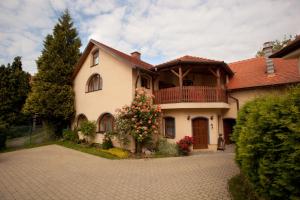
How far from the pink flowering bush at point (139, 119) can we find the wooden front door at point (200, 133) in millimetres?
2918

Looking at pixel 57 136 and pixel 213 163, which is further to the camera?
pixel 57 136

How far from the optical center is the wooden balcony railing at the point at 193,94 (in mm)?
11907

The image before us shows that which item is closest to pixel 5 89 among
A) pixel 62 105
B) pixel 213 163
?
pixel 62 105

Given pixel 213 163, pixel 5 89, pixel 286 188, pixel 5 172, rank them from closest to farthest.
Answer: pixel 286 188 → pixel 5 172 → pixel 213 163 → pixel 5 89

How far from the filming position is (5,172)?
784cm

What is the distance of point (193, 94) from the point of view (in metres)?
12.0

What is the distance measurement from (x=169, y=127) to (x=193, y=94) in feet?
10.3

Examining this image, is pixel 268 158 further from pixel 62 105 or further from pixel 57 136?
pixel 57 136

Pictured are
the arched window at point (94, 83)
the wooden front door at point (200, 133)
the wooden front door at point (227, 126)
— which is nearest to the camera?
the wooden front door at point (200, 133)

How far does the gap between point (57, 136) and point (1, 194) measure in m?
12.6

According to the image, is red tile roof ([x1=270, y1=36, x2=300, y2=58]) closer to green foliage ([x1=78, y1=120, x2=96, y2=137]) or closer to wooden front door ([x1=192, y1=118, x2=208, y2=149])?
wooden front door ([x1=192, y1=118, x2=208, y2=149])

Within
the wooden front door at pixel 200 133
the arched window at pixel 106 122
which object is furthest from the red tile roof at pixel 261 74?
the arched window at pixel 106 122

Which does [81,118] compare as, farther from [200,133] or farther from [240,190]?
[240,190]

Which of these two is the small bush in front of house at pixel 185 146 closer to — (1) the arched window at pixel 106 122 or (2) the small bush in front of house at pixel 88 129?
(1) the arched window at pixel 106 122
